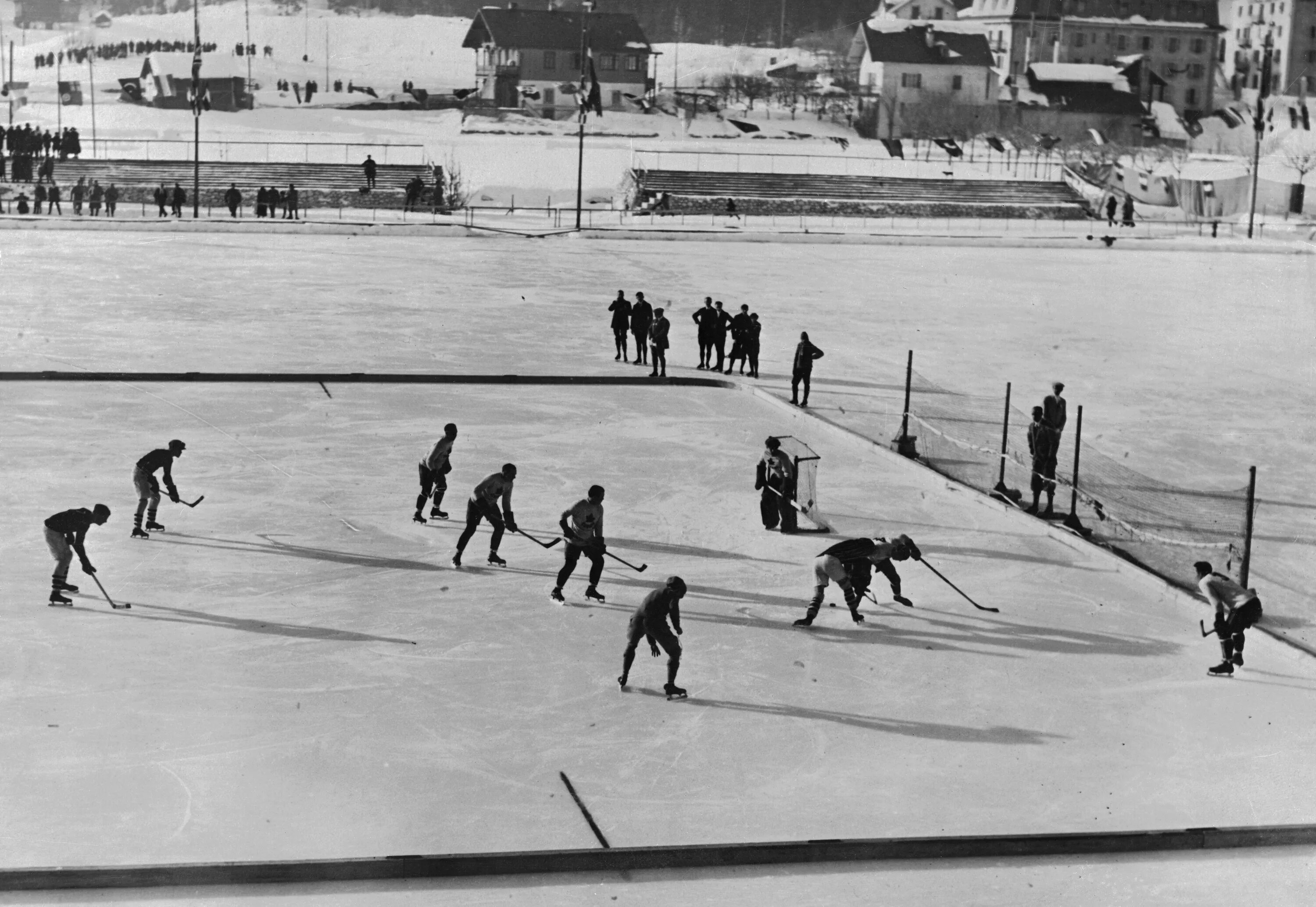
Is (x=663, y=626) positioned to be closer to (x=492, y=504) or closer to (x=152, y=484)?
(x=492, y=504)

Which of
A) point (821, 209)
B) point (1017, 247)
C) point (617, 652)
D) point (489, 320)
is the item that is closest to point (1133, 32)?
point (821, 209)

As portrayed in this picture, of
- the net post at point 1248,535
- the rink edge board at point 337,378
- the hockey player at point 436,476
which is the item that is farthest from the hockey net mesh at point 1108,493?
the hockey player at point 436,476

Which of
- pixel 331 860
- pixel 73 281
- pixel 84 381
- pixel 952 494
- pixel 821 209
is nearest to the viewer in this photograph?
pixel 331 860

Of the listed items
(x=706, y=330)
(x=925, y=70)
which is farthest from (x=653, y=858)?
(x=925, y=70)

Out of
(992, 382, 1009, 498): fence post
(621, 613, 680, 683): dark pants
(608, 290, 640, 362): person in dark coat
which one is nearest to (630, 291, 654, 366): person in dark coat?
(608, 290, 640, 362): person in dark coat

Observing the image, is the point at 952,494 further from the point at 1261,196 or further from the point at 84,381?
the point at 1261,196

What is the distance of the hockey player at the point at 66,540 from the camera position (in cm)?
1297

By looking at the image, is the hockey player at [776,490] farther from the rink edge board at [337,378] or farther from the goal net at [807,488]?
the rink edge board at [337,378]

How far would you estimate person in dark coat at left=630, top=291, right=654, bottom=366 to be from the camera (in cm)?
2586

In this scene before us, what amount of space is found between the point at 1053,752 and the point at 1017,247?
42513 millimetres

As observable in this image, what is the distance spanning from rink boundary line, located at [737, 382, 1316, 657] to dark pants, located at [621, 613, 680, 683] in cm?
531

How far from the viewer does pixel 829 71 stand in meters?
104

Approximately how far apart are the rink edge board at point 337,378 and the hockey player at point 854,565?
11406 mm

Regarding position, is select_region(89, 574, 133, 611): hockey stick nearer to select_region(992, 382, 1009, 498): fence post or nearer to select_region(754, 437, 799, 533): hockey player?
select_region(754, 437, 799, 533): hockey player
